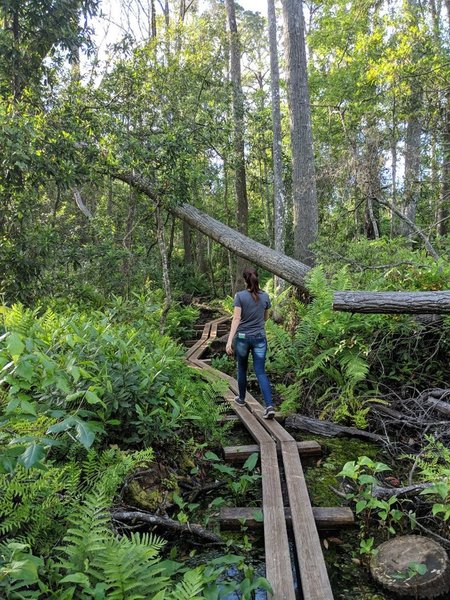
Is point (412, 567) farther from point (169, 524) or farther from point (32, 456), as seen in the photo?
point (32, 456)

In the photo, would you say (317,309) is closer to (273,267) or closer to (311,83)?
(273,267)

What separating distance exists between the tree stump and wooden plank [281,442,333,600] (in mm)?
416

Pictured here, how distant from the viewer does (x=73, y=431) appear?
3.73 meters

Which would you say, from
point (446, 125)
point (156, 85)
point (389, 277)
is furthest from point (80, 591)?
point (446, 125)

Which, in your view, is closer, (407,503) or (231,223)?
(407,503)

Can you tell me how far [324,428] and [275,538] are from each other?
2.68m

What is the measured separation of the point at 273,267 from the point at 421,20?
999cm

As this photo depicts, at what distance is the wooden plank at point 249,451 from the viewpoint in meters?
5.05

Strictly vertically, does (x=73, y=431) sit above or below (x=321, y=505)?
above

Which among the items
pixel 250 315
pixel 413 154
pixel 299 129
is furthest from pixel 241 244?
pixel 413 154

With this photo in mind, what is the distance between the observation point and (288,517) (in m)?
3.73

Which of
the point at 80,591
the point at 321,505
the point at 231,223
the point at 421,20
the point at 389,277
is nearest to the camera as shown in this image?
the point at 80,591

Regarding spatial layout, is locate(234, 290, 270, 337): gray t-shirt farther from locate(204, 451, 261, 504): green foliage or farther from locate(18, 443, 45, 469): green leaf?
locate(18, 443, 45, 469): green leaf

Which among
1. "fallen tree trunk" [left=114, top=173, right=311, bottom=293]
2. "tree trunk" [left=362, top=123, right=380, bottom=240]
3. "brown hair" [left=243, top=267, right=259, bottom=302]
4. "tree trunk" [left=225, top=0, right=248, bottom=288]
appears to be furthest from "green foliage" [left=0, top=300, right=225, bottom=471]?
"tree trunk" [left=225, top=0, right=248, bottom=288]
